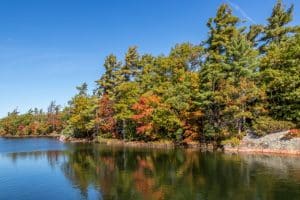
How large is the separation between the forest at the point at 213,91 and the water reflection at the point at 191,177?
797 cm

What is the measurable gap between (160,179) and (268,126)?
63.4 feet

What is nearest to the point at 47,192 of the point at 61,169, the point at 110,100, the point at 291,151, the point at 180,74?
the point at 61,169

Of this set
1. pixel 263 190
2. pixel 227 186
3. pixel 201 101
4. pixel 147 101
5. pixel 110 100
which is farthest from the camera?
pixel 110 100

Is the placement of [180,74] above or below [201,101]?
above

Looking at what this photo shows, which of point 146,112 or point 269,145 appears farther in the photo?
point 146,112

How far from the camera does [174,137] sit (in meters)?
50.8

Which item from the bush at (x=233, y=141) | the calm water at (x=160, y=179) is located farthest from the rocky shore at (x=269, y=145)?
the calm water at (x=160, y=179)

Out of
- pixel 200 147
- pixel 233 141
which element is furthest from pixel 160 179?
pixel 200 147

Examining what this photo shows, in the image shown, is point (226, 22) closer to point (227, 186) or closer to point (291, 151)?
point (291, 151)

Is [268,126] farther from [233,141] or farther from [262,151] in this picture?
[233,141]

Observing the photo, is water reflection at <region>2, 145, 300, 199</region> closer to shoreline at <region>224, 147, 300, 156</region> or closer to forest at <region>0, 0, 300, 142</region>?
shoreline at <region>224, 147, 300, 156</region>

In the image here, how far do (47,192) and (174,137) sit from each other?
103 feet

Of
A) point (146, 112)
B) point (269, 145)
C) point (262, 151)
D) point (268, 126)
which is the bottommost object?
point (262, 151)

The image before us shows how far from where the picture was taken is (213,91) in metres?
42.2
